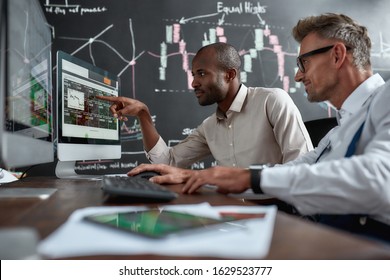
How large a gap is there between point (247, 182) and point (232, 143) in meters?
1.12

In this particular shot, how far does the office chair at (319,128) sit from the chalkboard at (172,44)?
2.81 feet

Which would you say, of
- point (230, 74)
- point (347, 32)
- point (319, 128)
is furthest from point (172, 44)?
point (347, 32)

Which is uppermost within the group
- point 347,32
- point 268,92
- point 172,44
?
point 172,44

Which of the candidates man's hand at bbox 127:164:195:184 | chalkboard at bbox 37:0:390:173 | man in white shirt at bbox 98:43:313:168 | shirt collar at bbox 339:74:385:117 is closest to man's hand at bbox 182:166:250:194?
man's hand at bbox 127:164:195:184

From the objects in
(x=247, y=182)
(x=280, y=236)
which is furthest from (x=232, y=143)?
(x=280, y=236)

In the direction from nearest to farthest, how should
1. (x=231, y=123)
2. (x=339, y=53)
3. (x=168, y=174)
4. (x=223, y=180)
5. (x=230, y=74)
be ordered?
(x=223, y=180), (x=168, y=174), (x=339, y=53), (x=231, y=123), (x=230, y=74)

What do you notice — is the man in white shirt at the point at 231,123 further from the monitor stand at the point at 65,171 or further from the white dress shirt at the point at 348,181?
the white dress shirt at the point at 348,181

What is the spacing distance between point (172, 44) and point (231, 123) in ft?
2.90

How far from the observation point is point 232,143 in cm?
197

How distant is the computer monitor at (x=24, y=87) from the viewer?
0.61m

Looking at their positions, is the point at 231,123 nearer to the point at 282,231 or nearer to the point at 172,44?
the point at 172,44

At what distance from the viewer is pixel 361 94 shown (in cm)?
117
